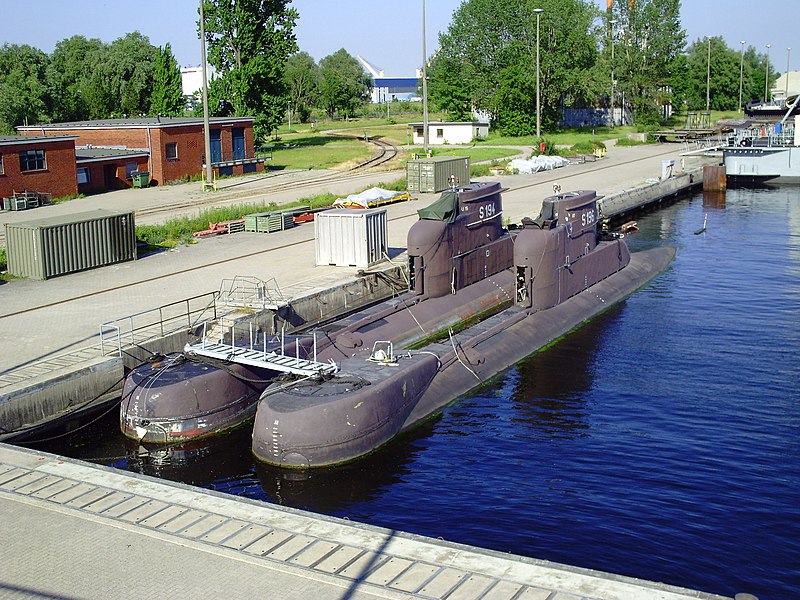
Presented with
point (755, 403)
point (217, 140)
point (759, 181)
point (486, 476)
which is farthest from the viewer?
point (759, 181)

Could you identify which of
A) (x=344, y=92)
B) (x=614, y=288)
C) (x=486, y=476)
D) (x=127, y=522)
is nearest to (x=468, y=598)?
(x=127, y=522)

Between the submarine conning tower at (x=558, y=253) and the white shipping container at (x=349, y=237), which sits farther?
the white shipping container at (x=349, y=237)

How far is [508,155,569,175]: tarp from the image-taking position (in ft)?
263

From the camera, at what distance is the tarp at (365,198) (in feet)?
184

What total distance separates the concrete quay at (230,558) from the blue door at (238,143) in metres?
63.8

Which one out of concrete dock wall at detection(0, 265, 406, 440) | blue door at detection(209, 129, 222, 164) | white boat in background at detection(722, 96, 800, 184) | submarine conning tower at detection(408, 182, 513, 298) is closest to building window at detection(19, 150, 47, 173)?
blue door at detection(209, 129, 222, 164)

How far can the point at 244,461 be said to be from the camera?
1019 inches

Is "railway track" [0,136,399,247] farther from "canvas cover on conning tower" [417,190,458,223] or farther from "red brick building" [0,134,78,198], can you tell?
"canvas cover on conning tower" [417,190,458,223]

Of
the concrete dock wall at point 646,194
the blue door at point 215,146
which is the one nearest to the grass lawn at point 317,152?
the blue door at point 215,146

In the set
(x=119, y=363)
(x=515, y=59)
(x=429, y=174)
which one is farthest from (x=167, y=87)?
(x=119, y=363)

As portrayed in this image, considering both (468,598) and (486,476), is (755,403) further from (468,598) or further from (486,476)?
(468,598)

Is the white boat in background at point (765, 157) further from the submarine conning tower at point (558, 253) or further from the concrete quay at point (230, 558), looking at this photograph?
the concrete quay at point (230, 558)

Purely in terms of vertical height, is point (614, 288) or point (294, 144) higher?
point (294, 144)

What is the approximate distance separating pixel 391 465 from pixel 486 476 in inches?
105
